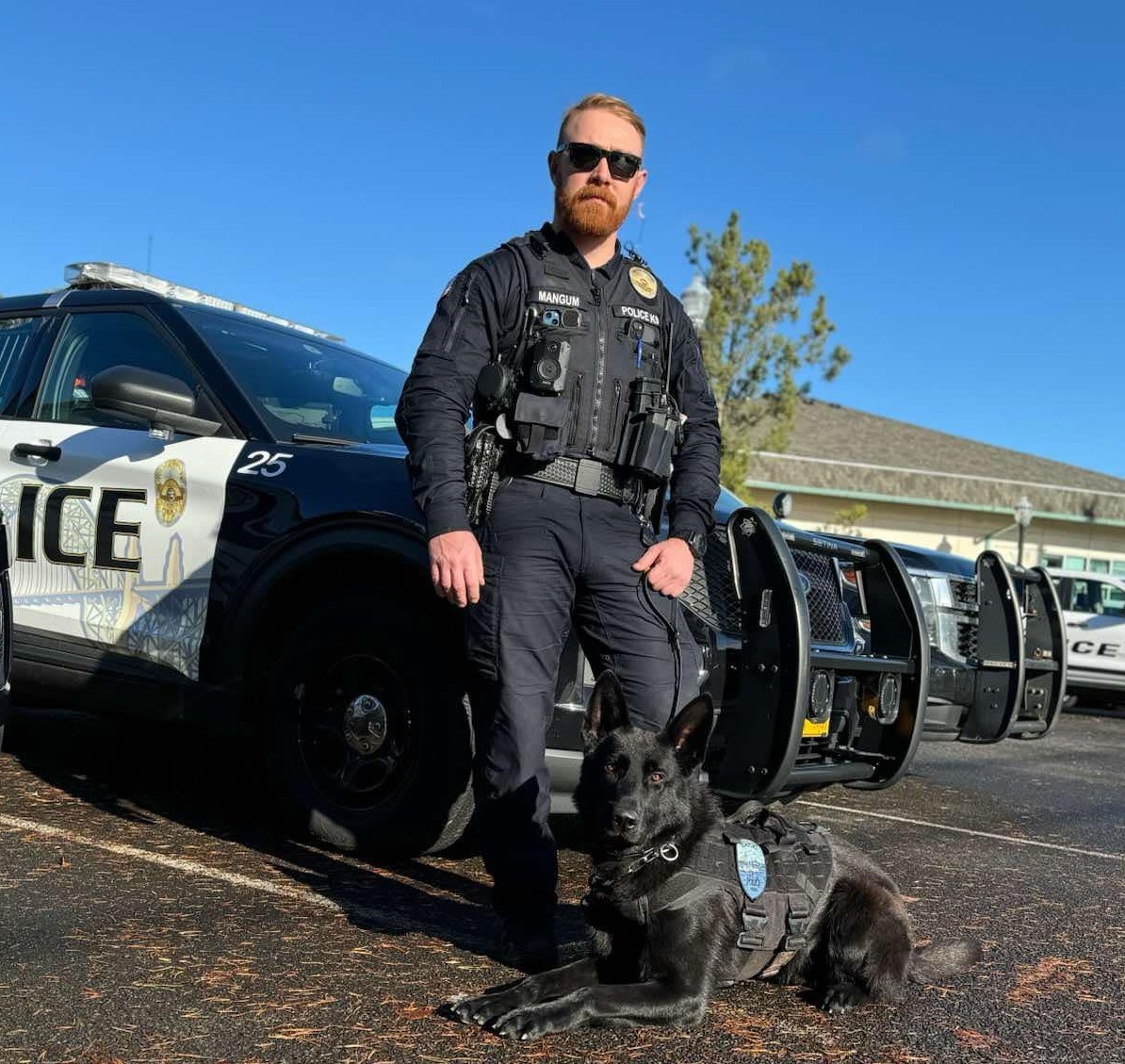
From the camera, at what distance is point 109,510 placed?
16.3 feet

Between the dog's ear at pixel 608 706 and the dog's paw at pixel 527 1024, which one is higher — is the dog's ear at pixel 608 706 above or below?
above

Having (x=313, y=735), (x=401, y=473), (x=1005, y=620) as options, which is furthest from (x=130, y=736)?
(x=1005, y=620)

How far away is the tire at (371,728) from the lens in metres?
4.17

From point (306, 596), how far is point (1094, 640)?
12.4 meters

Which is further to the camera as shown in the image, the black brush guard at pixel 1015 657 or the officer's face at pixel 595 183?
the black brush guard at pixel 1015 657

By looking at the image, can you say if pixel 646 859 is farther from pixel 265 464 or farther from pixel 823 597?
pixel 265 464

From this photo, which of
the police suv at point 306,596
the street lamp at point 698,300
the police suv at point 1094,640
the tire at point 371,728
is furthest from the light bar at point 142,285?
the street lamp at point 698,300

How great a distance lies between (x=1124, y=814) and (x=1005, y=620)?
208 centimetres

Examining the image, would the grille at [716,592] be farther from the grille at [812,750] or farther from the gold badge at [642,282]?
the gold badge at [642,282]

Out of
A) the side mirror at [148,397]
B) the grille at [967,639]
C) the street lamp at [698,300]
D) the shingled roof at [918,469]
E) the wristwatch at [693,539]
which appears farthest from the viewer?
the shingled roof at [918,469]

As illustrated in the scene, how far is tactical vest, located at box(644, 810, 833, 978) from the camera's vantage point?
3096mm

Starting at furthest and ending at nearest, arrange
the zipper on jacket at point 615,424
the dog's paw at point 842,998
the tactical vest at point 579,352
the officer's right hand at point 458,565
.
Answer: the zipper on jacket at point 615,424 → the tactical vest at point 579,352 → the officer's right hand at point 458,565 → the dog's paw at point 842,998

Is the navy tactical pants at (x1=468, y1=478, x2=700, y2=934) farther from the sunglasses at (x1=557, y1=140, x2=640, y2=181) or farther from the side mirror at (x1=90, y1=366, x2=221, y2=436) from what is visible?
the side mirror at (x1=90, y1=366, x2=221, y2=436)

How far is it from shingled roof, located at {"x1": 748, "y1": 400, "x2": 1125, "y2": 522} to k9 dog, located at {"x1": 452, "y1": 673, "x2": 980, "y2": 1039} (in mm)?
23281
